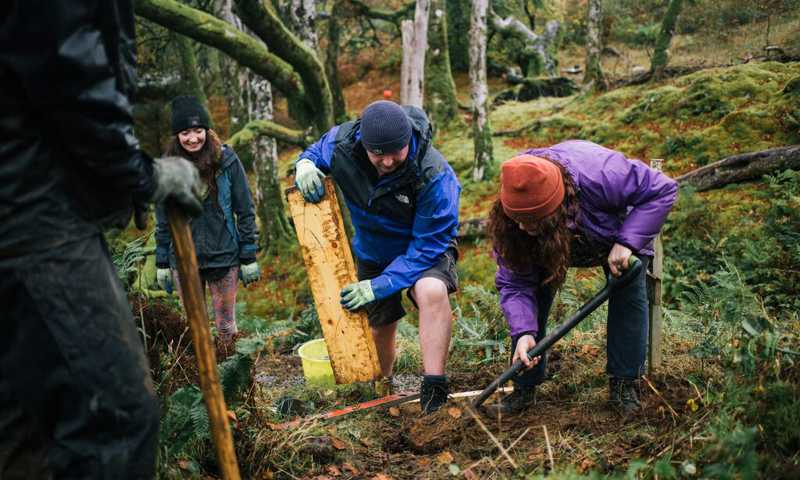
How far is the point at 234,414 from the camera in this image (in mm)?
2857

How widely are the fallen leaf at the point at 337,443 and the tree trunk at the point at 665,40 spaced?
35.9 feet

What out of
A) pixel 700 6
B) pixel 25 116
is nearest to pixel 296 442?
pixel 25 116

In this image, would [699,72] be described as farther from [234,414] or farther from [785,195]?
[234,414]

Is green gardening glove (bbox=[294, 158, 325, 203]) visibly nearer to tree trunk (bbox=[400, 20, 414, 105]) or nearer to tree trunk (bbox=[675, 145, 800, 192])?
tree trunk (bbox=[675, 145, 800, 192])

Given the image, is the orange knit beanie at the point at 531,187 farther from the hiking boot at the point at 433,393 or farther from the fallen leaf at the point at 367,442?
the fallen leaf at the point at 367,442

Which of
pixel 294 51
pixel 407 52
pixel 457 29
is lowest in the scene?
pixel 407 52

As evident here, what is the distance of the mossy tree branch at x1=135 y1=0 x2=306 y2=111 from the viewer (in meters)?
6.12

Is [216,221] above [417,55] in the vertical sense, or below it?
below

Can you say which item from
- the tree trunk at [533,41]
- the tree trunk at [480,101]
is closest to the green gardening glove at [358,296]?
the tree trunk at [480,101]

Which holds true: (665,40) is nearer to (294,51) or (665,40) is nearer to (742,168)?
(742,168)

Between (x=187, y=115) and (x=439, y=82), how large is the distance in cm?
1039

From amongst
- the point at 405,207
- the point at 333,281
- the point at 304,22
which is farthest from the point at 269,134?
the point at 405,207

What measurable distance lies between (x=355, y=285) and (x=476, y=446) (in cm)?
122

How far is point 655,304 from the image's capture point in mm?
3672
